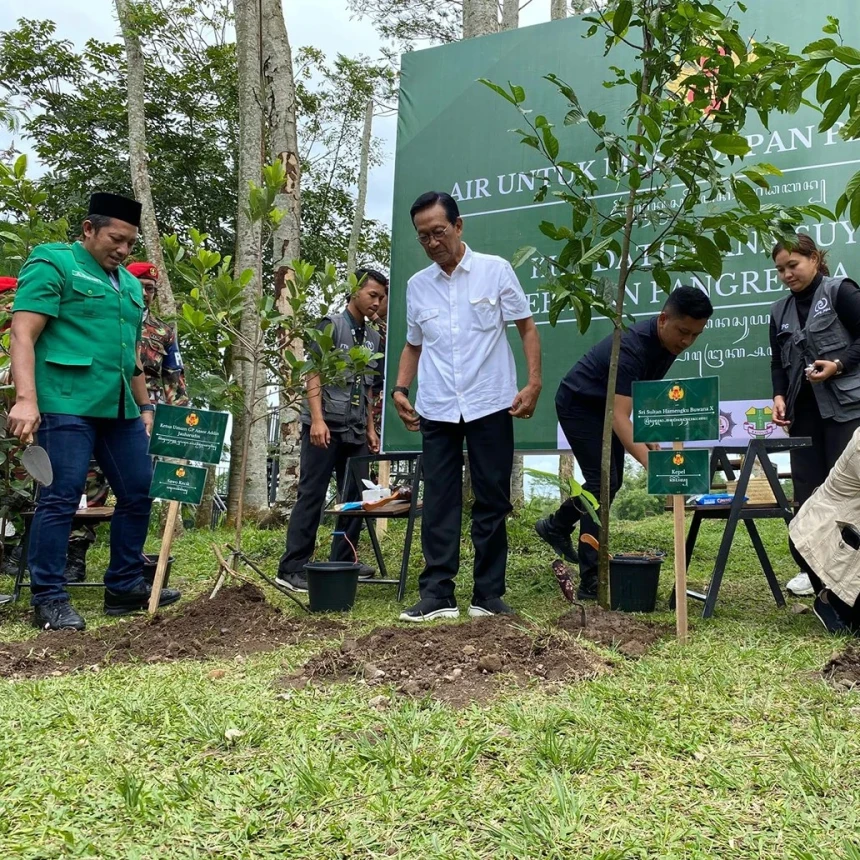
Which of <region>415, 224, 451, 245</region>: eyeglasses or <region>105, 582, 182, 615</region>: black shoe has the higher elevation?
<region>415, 224, 451, 245</region>: eyeglasses

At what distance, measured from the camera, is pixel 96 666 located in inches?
113

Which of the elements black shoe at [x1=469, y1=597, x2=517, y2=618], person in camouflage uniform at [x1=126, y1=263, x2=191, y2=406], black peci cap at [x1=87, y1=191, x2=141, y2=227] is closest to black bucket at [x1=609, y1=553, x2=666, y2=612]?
black shoe at [x1=469, y1=597, x2=517, y2=618]

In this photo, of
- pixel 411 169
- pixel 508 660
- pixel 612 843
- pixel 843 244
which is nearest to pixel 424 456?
pixel 508 660

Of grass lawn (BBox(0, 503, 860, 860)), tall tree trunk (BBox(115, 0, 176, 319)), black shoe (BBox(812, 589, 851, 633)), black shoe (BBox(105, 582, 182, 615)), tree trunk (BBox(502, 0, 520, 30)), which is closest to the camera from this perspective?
grass lawn (BBox(0, 503, 860, 860))

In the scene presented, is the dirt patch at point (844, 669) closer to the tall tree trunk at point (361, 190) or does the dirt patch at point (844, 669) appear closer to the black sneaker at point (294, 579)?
the black sneaker at point (294, 579)

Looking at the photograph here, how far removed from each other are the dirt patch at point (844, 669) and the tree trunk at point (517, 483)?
18.4 ft

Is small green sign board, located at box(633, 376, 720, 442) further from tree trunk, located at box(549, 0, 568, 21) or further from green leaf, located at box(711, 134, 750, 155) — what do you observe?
tree trunk, located at box(549, 0, 568, 21)

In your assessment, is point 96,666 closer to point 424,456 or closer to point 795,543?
point 424,456

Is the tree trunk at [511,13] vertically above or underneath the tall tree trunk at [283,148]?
above

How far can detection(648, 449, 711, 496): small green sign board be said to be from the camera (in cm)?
308

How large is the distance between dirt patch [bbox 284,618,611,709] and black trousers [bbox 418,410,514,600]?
73cm

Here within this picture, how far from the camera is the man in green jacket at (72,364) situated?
11.7 feet

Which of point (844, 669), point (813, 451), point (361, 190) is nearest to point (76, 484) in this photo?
point (844, 669)

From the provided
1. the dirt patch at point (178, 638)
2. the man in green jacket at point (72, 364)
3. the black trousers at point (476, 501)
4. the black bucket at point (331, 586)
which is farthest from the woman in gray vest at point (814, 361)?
the man in green jacket at point (72, 364)
